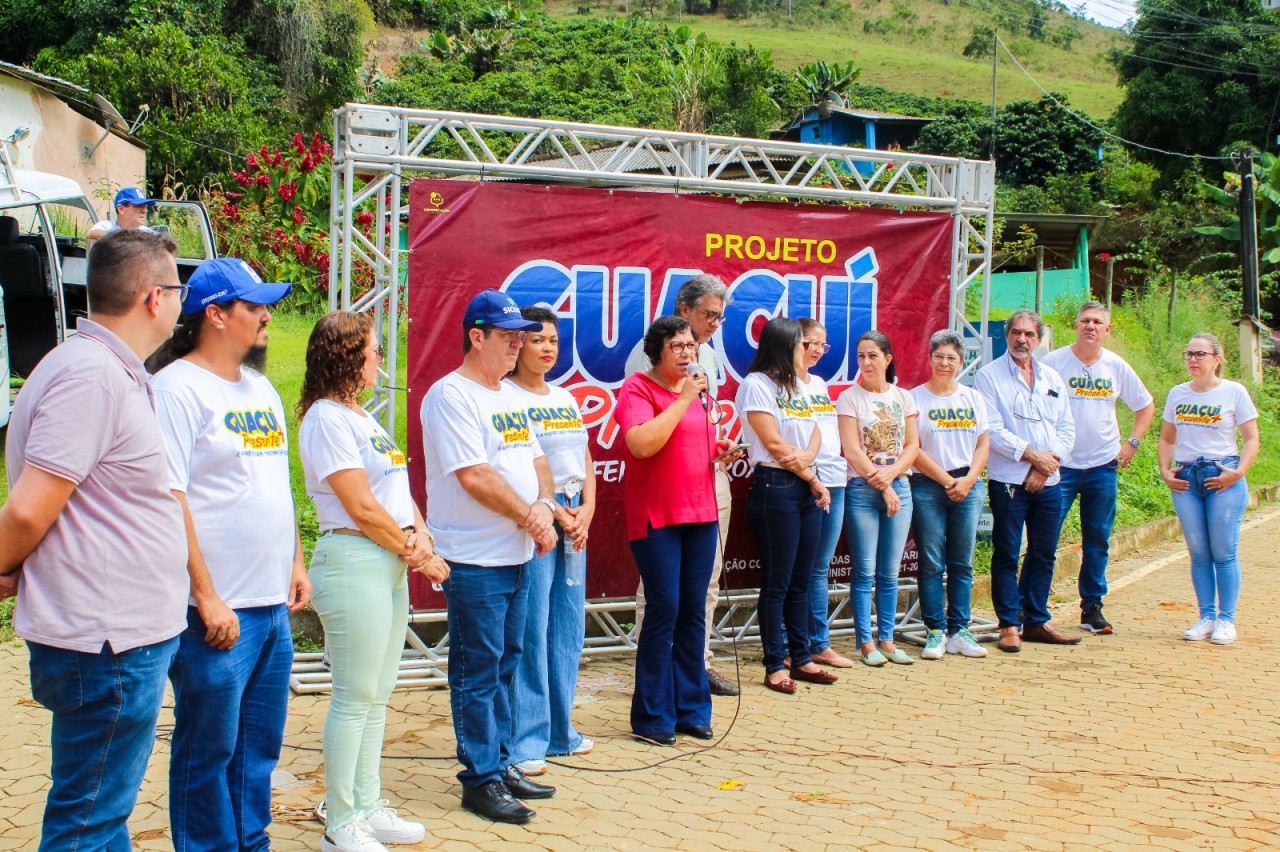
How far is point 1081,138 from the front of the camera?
139 feet

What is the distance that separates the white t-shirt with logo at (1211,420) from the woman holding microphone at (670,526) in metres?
3.80

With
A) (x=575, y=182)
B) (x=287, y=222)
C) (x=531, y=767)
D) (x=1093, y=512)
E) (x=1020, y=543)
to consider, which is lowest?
(x=531, y=767)

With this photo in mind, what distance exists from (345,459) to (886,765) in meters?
2.79

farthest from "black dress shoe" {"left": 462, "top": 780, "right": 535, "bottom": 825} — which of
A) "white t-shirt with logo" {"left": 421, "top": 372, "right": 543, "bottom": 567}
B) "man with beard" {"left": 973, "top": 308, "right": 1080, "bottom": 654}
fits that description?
"man with beard" {"left": 973, "top": 308, "right": 1080, "bottom": 654}

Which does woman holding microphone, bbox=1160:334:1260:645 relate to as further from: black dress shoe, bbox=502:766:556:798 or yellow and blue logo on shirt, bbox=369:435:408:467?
yellow and blue logo on shirt, bbox=369:435:408:467

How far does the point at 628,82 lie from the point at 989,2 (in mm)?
63191

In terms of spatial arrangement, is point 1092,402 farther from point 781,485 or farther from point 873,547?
point 781,485

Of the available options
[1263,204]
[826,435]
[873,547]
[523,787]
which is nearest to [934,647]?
[873,547]

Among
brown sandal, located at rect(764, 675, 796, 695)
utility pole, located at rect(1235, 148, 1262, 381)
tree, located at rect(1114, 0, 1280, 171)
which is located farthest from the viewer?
tree, located at rect(1114, 0, 1280, 171)

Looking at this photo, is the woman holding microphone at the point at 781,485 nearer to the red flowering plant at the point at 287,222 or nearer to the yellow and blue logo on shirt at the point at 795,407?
the yellow and blue logo on shirt at the point at 795,407

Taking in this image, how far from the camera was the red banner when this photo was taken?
617cm

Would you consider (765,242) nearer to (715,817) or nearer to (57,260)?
(715,817)

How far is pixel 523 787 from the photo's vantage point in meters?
4.43

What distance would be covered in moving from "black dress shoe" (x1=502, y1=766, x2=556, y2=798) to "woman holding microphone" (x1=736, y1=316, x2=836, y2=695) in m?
2.07
